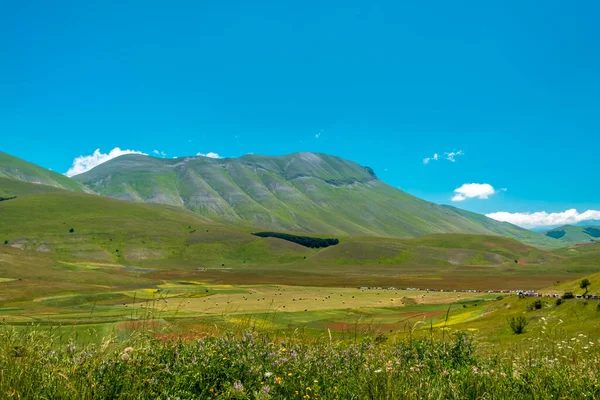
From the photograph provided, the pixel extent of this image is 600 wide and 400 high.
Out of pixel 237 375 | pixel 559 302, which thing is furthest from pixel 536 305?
pixel 237 375

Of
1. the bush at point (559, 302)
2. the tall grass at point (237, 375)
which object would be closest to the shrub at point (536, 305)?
the bush at point (559, 302)

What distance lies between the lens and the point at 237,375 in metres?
7.17

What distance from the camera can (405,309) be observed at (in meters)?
83.6

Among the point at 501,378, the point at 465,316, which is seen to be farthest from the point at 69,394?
the point at 465,316

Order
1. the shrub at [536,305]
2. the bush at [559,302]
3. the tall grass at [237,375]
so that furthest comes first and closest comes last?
the shrub at [536,305] → the bush at [559,302] → the tall grass at [237,375]

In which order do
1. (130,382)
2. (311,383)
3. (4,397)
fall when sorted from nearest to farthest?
(4,397) → (130,382) → (311,383)

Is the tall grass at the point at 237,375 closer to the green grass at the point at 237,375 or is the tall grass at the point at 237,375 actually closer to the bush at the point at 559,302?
the green grass at the point at 237,375

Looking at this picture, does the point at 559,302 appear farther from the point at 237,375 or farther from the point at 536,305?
the point at 237,375

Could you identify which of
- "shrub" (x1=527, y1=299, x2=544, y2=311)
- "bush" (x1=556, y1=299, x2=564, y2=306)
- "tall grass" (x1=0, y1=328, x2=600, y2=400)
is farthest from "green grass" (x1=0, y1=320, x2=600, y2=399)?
"shrub" (x1=527, y1=299, x2=544, y2=311)

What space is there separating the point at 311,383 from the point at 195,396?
2030 mm

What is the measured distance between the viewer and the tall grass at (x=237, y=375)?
6.04 metres

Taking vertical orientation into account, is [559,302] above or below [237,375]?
below

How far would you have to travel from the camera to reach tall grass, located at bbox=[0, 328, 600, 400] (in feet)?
19.8

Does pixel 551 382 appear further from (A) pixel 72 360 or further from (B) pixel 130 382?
(A) pixel 72 360
